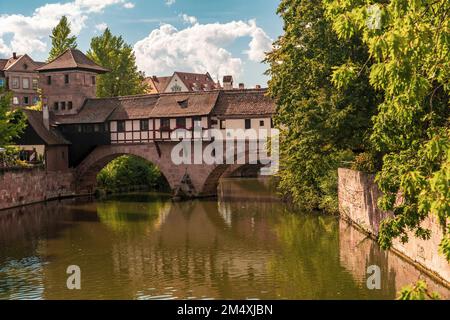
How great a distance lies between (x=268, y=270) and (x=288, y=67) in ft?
36.2

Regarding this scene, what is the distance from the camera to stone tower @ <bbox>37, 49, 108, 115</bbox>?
4859 cm

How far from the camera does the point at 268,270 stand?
67.4 ft

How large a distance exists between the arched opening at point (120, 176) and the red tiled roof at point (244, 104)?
8683 millimetres

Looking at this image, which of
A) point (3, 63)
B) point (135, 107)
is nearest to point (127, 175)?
point (135, 107)

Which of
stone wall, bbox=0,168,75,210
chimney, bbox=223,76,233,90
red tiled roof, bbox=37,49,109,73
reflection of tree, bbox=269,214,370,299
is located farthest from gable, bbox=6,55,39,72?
reflection of tree, bbox=269,214,370,299

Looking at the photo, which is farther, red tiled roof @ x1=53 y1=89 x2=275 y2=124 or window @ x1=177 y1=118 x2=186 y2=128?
window @ x1=177 y1=118 x2=186 y2=128

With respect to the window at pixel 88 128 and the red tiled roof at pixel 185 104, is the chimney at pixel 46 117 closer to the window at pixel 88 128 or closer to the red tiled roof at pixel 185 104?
the window at pixel 88 128

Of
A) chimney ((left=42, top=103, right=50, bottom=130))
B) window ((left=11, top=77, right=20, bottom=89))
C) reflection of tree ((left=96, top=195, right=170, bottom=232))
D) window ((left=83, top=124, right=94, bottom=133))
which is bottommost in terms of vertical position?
reflection of tree ((left=96, top=195, right=170, bottom=232))

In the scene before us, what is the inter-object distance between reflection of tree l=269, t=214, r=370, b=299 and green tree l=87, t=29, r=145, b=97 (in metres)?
34.0

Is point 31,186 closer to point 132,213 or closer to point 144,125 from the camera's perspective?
point 144,125

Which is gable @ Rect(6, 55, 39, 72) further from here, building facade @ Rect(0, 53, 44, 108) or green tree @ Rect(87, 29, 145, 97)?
green tree @ Rect(87, 29, 145, 97)

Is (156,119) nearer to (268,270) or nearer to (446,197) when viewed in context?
(268,270)

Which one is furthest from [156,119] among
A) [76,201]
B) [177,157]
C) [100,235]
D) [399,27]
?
[399,27]

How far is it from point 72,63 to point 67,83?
165 cm
